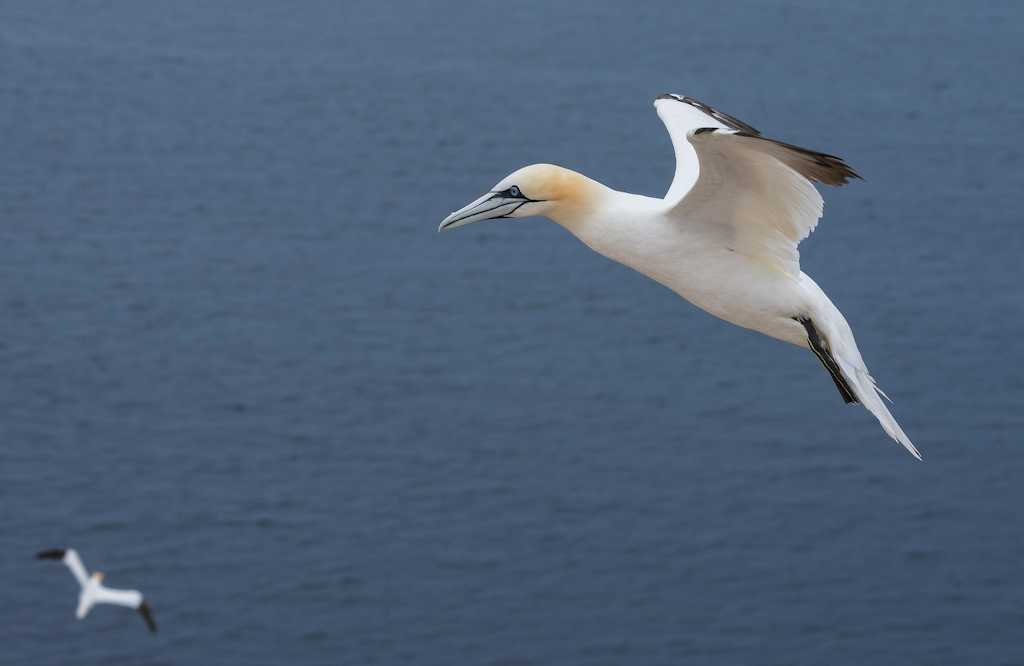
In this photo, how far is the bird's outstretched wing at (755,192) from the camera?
10312 millimetres

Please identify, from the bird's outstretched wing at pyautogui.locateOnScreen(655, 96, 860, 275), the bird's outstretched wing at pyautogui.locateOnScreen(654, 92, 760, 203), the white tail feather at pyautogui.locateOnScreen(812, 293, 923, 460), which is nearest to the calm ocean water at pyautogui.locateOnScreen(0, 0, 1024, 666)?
the bird's outstretched wing at pyautogui.locateOnScreen(654, 92, 760, 203)

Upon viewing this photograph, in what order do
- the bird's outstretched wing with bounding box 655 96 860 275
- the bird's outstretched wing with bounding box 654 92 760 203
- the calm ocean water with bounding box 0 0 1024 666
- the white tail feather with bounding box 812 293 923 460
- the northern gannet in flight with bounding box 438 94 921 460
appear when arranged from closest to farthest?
the bird's outstretched wing with bounding box 655 96 860 275, the northern gannet in flight with bounding box 438 94 921 460, the white tail feather with bounding box 812 293 923 460, the bird's outstretched wing with bounding box 654 92 760 203, the calm ocean water with bounding box 0 0 1024 666

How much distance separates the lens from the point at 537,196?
1147 cm

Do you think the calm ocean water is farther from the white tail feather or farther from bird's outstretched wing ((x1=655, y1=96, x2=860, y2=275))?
bird's outstretched wing ((x1=655, y1=96, x2=860, y2=275))

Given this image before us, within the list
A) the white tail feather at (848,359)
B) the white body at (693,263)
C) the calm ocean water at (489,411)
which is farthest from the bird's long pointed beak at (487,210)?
the calm ocean water at (489,411)

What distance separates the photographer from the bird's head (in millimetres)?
11367

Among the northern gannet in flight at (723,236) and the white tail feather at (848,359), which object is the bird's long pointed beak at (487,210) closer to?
the northern gannet in flight at (723,236)

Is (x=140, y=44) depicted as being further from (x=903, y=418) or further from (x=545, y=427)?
(x=903, y=418)

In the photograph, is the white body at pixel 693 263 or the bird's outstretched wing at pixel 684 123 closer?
the white body at pixel 693 263

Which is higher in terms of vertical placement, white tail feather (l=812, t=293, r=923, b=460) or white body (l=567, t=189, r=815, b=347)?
white body (l=567, t=189, r=815, b=347)

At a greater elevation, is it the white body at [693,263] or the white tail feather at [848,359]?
the white body at [693,263]

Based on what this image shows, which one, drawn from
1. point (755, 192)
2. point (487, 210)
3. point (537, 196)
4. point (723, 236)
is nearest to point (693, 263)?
point (723, 236)

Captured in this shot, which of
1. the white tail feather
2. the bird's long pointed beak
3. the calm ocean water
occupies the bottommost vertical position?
the calm ocean water

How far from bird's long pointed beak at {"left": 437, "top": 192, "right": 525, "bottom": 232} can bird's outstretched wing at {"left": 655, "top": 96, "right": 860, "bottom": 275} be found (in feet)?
3.11
